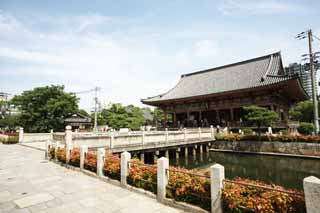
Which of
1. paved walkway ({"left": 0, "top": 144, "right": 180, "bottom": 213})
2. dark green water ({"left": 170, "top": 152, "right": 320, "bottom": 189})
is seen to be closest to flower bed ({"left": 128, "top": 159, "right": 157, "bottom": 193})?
paved walkway ({"left": 0, "top": 144, "right": 180, "bottom": 213})

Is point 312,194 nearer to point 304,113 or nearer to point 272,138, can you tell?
point 272,138

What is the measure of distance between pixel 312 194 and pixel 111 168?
227 inches

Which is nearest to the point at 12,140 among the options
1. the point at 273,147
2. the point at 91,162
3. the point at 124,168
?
the point at 91,162

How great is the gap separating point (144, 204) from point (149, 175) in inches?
40.7

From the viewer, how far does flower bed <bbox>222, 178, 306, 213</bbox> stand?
11.8 feet

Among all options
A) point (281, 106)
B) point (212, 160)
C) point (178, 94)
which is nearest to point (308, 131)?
point (281, 106)

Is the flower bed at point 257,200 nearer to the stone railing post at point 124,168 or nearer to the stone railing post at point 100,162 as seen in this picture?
the stone railing post at point 124,168

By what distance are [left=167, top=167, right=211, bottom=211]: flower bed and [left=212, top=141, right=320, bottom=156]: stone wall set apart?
1452 cm

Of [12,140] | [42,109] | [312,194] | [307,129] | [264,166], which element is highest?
[42,109]

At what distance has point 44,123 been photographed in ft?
85.0

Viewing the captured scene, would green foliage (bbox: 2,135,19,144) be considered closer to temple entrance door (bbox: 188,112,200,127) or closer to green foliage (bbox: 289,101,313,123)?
temple entrance door (bbox: 188,112,200,127)

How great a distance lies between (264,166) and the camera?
A: 14766mm

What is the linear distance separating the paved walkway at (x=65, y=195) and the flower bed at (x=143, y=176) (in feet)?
1.12

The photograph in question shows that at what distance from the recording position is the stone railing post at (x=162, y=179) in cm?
536
